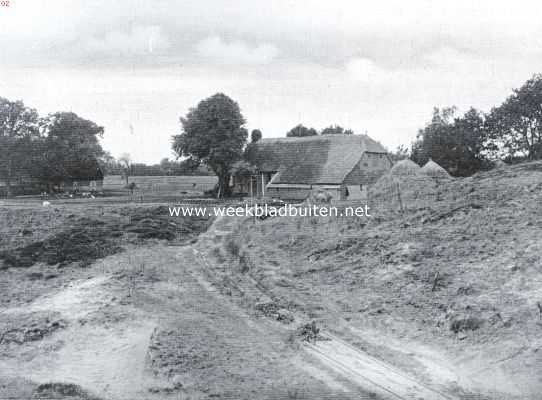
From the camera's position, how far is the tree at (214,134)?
42.2 metres

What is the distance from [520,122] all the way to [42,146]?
4105cm

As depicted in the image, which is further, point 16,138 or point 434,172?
point 16,138

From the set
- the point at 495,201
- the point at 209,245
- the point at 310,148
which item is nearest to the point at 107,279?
the point at 209,245

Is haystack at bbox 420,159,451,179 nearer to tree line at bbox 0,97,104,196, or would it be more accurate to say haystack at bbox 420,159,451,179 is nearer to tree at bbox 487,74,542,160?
tree at bbox 487,74,542,160

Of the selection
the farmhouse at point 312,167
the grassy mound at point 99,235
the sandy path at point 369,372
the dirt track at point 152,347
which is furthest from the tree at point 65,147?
the sandy path at point 369,372

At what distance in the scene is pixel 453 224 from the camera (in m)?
19.9

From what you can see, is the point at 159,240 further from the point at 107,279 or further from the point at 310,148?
the point at 310,148

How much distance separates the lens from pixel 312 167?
42.8 meters

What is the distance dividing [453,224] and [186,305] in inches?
433

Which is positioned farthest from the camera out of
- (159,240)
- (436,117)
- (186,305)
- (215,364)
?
(436,117)

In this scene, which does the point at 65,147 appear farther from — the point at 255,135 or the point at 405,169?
the point at 405,169

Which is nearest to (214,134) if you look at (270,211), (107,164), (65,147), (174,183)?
(174,183)

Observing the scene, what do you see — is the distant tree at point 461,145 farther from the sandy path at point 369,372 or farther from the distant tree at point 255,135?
the sandy path at point 369,372

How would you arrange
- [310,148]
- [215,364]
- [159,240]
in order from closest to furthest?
[215,364] < [159,240] < [310,148]
